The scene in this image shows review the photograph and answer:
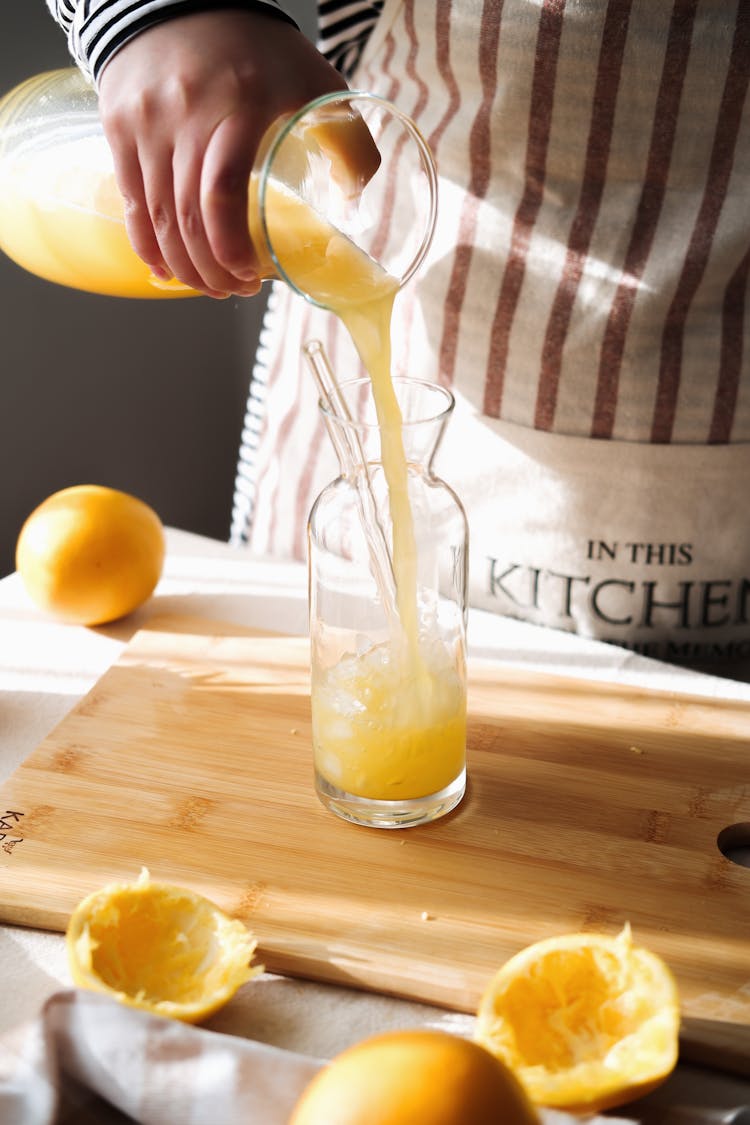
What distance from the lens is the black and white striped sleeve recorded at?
1.12 meters

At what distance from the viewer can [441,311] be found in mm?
1097

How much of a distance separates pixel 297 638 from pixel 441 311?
326 millimetres

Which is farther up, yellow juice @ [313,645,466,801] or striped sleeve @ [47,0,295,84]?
striped sleeve @ [47,0,295,84]

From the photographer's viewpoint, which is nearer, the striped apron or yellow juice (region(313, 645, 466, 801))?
yellow juice (region(313, 645, 466, 801))

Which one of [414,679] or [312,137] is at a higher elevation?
[312,137]

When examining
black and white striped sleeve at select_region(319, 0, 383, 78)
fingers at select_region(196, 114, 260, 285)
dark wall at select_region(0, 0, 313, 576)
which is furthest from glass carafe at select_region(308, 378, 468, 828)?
dark wall at select_region(0, 0, 313, 576)

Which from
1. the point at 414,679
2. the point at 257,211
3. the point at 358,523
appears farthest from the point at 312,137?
the point at 414,679

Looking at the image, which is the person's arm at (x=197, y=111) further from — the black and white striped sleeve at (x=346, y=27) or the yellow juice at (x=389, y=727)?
the black and white striped sleeve at (x=346, y=27)

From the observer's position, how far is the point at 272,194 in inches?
27.9

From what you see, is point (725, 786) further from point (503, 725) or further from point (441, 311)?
point (441, 311)

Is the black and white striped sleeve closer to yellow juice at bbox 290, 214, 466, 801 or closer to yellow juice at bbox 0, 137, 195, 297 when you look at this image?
yellow juice at bbox 0, 137, 195, 297

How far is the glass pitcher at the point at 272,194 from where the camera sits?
701 mm

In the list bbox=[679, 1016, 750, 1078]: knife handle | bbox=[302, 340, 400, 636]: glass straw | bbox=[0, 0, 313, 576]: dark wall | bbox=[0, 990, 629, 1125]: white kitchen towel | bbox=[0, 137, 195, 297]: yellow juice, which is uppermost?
bbox=[0, 137, 195, 297]: yellow juice

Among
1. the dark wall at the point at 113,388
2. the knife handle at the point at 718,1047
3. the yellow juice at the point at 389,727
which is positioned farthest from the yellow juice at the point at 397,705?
the dark wall at the point at 113,388
